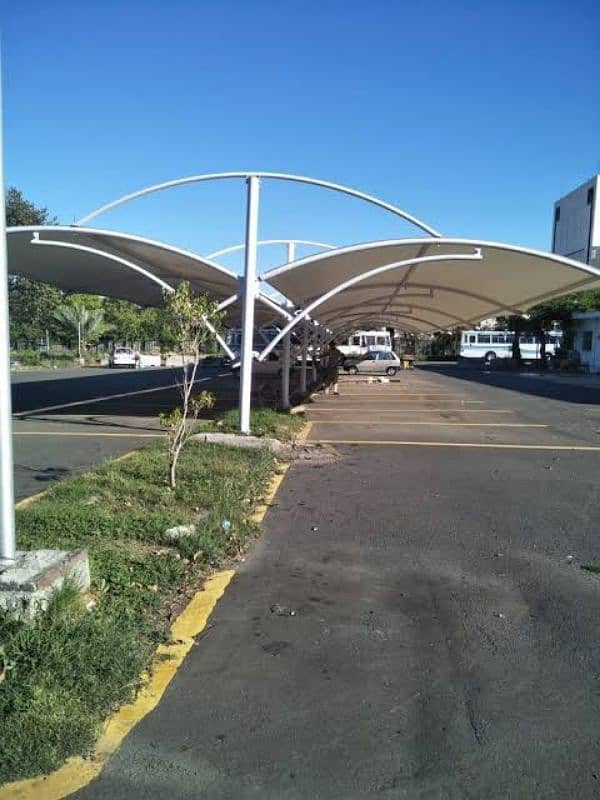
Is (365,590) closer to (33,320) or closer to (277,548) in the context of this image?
(277,548)

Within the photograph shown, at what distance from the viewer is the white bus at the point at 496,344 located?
6531cm

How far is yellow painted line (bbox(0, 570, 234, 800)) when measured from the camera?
282 cm

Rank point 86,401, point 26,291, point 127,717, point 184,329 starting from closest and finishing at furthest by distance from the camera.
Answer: point 127,717 → point 184,329 → point 86,401 → point 26,291

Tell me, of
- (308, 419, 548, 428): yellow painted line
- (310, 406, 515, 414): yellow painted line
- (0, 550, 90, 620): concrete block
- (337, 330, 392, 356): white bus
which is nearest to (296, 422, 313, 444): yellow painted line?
(308, 419, 548, 428): yellow painted line

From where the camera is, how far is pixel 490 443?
42.3 ft

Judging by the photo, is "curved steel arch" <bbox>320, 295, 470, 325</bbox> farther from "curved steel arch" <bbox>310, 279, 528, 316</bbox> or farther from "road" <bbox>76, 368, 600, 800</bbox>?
"road" <bbox>76, 368, 600, 800</bbox>

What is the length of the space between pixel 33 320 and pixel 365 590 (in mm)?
40723

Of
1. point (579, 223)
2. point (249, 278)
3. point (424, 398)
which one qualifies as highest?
point (579, 223)

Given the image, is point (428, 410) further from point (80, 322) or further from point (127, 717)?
point (80, 322)

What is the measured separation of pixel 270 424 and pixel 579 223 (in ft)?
221

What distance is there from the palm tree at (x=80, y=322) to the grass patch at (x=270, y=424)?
41.9 metres

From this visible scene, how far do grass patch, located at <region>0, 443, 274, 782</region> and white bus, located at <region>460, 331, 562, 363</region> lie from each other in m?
60.6

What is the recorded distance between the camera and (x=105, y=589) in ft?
15.1

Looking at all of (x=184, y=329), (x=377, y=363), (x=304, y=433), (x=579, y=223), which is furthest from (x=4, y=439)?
(x=579, y=223)
